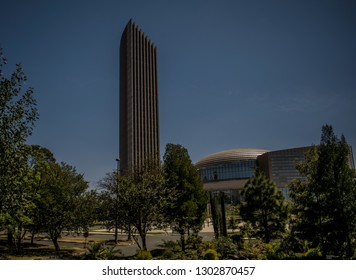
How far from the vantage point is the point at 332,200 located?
8.47m

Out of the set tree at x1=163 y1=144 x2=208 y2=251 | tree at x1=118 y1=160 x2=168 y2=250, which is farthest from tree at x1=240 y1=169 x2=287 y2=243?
tree at x1=118 y1=160 x2=168 y2=250

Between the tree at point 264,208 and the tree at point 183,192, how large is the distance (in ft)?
7.13

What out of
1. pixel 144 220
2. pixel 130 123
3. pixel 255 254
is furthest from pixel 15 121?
pixel 130 123

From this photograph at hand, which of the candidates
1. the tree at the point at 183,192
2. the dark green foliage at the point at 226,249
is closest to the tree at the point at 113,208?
the tree at the point at 183,192

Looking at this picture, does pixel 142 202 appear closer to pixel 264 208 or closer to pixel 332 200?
pixel 264 208

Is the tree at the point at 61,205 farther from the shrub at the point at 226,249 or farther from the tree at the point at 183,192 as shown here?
the shrub at the point at 226,249

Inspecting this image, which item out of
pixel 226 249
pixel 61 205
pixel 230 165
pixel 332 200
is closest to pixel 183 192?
pixel 226 249

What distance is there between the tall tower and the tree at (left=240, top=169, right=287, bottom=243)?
211 feet

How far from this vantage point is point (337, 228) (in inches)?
330

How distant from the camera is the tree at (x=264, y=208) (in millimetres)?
14602

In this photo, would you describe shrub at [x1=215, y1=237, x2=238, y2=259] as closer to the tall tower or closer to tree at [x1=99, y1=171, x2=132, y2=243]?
tree at [x1=99, y1=171, x2=132, y2=243]
